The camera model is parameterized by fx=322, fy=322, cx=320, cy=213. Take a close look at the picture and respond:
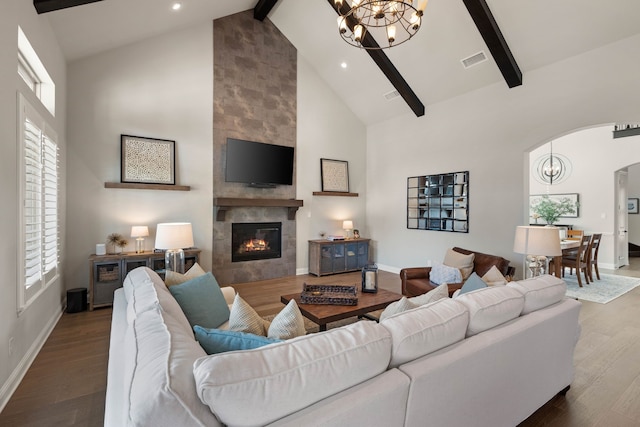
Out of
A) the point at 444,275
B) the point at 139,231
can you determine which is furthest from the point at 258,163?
the point at 444,275

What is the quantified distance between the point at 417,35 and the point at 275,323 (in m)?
4.91

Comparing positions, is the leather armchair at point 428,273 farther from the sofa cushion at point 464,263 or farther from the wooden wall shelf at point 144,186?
the wooden wall shelf at point 144,186

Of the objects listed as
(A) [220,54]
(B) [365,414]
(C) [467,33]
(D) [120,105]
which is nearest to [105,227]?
(D) [120,105]

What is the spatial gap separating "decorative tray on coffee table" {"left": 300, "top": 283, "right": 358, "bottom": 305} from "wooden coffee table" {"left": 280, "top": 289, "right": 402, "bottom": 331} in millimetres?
43

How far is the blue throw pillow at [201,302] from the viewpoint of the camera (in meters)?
2.27

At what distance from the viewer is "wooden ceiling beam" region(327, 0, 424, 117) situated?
17.4 ft

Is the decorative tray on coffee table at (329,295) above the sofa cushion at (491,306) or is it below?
below

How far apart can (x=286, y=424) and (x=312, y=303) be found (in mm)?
2043

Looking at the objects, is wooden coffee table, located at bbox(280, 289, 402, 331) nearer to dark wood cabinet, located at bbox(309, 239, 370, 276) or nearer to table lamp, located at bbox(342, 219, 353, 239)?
dark wood cabinet, located at bbox(309, 239, 370, 276)

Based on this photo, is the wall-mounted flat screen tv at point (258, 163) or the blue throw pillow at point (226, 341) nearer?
the blue throw pillow at point (226, 341)

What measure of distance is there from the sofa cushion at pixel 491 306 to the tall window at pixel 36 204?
3278 mm

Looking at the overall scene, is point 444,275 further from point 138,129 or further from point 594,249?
point 138,129

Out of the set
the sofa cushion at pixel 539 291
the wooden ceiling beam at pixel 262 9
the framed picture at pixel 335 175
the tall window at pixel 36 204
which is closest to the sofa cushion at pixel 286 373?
the sofa cushion at pixel 539 291

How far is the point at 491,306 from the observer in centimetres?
171
